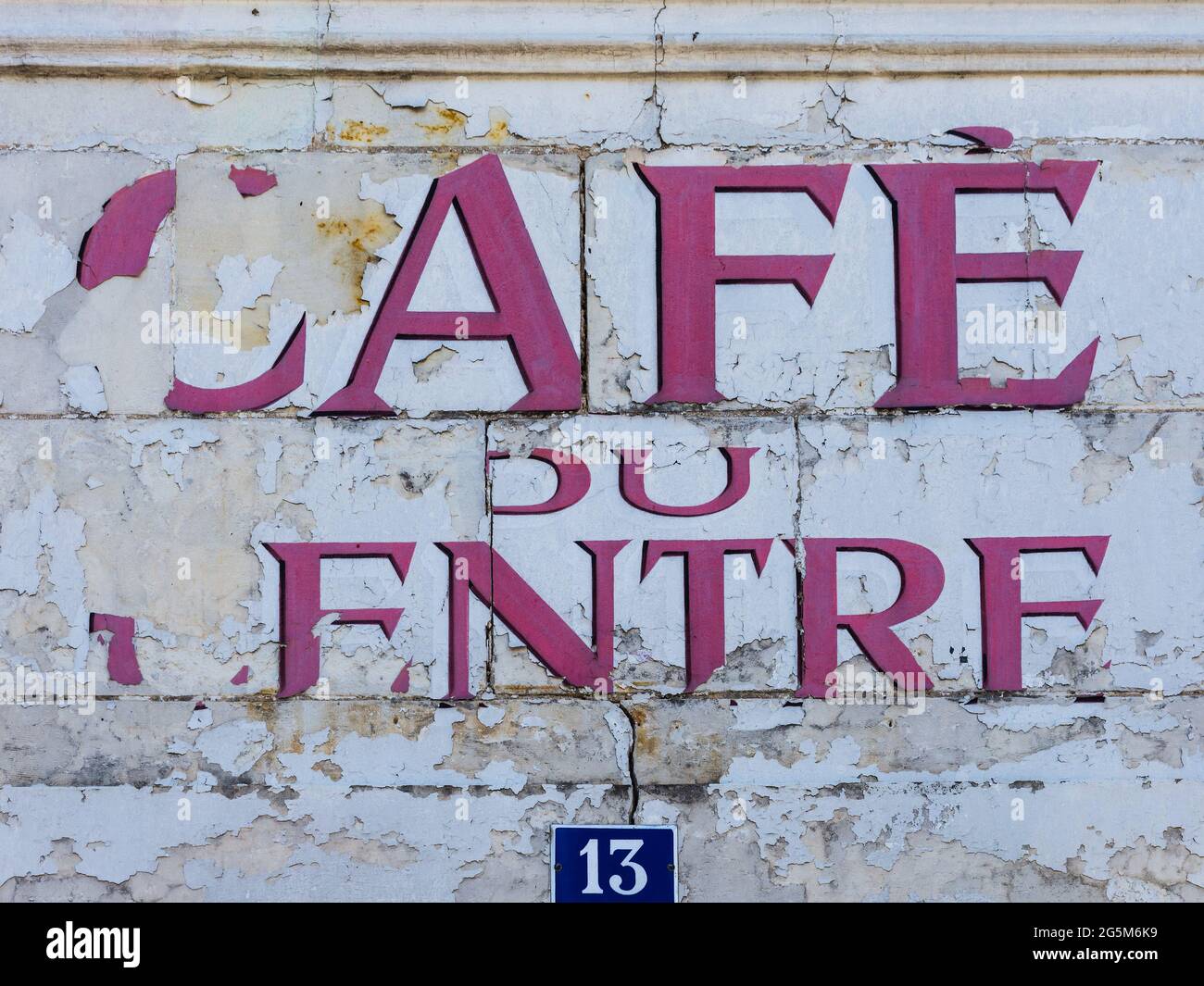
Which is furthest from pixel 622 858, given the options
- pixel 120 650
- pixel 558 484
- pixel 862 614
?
pixel 120 650

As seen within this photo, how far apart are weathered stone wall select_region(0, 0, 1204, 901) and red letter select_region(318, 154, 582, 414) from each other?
0.04 metres

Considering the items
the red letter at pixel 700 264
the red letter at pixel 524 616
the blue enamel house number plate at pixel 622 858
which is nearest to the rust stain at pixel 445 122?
the red letter at pixel 700 264

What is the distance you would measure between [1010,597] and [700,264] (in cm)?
141

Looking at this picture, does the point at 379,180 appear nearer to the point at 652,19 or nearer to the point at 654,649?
the point at 652,19

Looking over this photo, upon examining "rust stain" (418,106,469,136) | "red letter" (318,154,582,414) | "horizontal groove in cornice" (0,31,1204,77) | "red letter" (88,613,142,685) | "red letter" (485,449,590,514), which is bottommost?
"red letter" (88,613,142,685)

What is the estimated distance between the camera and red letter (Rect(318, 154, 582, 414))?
371 centimetres

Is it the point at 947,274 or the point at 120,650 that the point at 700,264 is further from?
the point at 120,650

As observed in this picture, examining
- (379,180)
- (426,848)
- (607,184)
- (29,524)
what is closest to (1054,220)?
(607,184)

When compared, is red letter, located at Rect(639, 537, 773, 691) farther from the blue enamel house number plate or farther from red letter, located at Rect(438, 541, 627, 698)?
the blue enamel house number plate

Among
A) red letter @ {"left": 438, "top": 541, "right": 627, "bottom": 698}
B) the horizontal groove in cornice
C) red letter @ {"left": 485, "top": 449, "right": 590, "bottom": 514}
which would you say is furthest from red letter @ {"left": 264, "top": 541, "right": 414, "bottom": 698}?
the horizontal groove in cornice

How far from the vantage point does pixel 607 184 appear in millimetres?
3760

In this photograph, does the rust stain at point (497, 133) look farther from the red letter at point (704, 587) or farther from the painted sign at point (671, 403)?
the red letter at point (704, 587)

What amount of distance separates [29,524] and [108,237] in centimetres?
91

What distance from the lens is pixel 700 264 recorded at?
3.74 m
